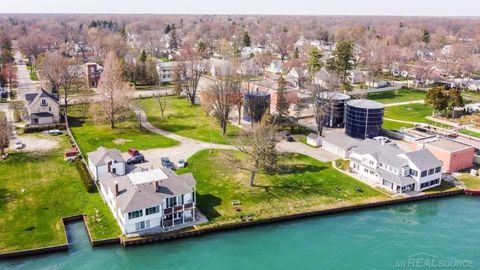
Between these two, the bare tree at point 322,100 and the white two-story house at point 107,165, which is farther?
the bare tree at point 322,100

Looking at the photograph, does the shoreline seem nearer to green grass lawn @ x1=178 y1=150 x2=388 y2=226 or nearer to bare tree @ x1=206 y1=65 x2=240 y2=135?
green grass lawn @ x1=178 y1=150 x2=388 y2=226

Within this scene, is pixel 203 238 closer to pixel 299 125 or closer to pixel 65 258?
pixel 65 258

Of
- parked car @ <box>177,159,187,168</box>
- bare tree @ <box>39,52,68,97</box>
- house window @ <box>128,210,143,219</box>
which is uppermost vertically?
bare tree @ <box>39,52,68,97</box>

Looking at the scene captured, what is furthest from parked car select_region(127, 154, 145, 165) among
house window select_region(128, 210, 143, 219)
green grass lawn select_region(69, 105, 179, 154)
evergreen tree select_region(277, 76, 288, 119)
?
evergreen tree select_region(277, 76, 288, 119)

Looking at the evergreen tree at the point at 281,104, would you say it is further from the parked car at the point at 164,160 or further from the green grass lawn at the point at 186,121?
the parked car at the point at 164,160

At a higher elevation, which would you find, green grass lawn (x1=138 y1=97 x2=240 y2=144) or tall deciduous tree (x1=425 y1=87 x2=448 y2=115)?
tall deciduous tree (x1=425 y1=87 x2=448 y2=115)

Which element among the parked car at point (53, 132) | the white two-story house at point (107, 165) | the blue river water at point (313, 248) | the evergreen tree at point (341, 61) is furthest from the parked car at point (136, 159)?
the evergreen tree at point (341, 61)

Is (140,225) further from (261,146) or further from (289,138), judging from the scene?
(289,138)
